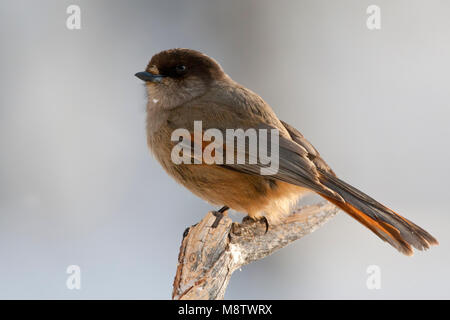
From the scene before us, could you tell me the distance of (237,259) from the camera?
2.73 metres

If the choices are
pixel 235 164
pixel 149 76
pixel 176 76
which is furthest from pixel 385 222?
pixel 149 76

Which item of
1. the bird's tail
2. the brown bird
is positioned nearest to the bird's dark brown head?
the brown bird

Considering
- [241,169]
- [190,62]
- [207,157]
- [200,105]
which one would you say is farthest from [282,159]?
[190,62]

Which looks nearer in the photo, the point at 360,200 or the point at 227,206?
the point at 360,200

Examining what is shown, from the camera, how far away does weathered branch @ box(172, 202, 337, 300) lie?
2.46 meters

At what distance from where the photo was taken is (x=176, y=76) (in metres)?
3.24

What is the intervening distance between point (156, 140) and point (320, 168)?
0.95 metres

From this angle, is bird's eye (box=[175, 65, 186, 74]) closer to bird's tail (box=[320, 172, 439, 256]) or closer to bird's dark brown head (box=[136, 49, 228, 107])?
bird's dark brown head (box=[136, 49, 228, 107])

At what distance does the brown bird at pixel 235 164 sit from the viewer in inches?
109

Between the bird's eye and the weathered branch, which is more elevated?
the bird's eye

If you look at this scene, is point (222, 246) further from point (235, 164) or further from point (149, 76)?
point (149, 76)

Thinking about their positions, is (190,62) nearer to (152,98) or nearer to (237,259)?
(152,98)

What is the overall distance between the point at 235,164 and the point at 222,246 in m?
0.46

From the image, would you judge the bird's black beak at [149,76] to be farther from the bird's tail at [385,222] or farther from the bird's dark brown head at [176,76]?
the bird's tail at [385,222]
